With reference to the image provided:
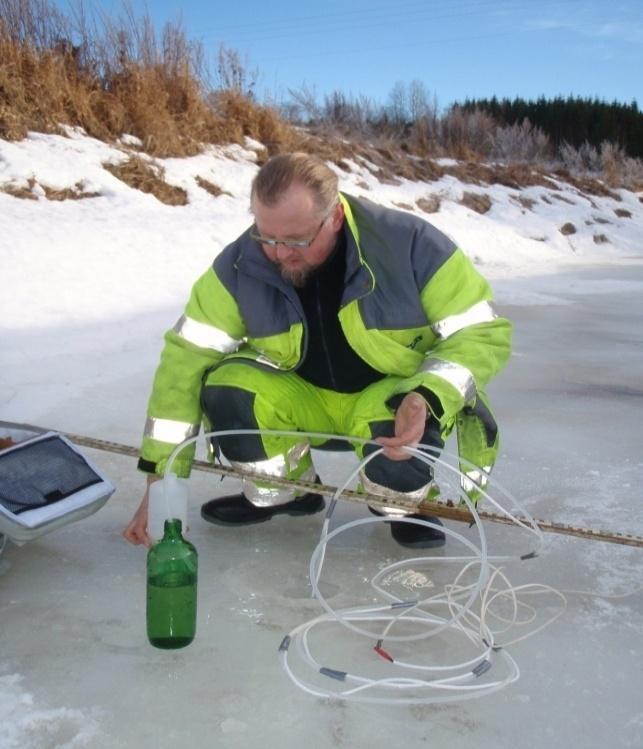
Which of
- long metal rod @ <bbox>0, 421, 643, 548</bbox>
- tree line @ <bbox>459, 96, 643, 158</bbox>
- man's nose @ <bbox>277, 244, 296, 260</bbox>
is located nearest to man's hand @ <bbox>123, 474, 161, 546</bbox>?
long metal rod @ <bbox>0, 421, 643, 548</bbox>

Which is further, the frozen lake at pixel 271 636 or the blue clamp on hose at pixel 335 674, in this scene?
the blue clamp on hose at pixel 335 674

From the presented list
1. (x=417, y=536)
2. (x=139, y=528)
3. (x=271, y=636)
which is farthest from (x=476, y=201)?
(x=271, y=636)

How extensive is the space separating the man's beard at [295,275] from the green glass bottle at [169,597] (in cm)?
63

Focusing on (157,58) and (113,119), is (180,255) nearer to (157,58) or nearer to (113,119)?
(113,119)

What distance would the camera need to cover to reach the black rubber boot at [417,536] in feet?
6.22

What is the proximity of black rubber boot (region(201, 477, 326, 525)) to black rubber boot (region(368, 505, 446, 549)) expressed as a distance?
0.90ft

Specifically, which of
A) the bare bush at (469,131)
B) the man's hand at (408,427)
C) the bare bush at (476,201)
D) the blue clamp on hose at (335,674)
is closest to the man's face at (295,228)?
the man's hand at (408,427)

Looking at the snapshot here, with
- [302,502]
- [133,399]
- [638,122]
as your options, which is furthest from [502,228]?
[638,122]

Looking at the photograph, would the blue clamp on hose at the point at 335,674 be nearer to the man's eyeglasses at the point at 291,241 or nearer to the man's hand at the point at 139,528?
the man's hand at the point at 139,528

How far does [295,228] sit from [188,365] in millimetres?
402

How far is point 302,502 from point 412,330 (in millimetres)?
532

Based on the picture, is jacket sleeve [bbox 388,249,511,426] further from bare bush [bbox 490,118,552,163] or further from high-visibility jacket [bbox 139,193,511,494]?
bare bush [bbox 490,118,552,163]

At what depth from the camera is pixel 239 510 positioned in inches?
79.7

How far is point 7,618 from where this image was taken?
5.05 feet
